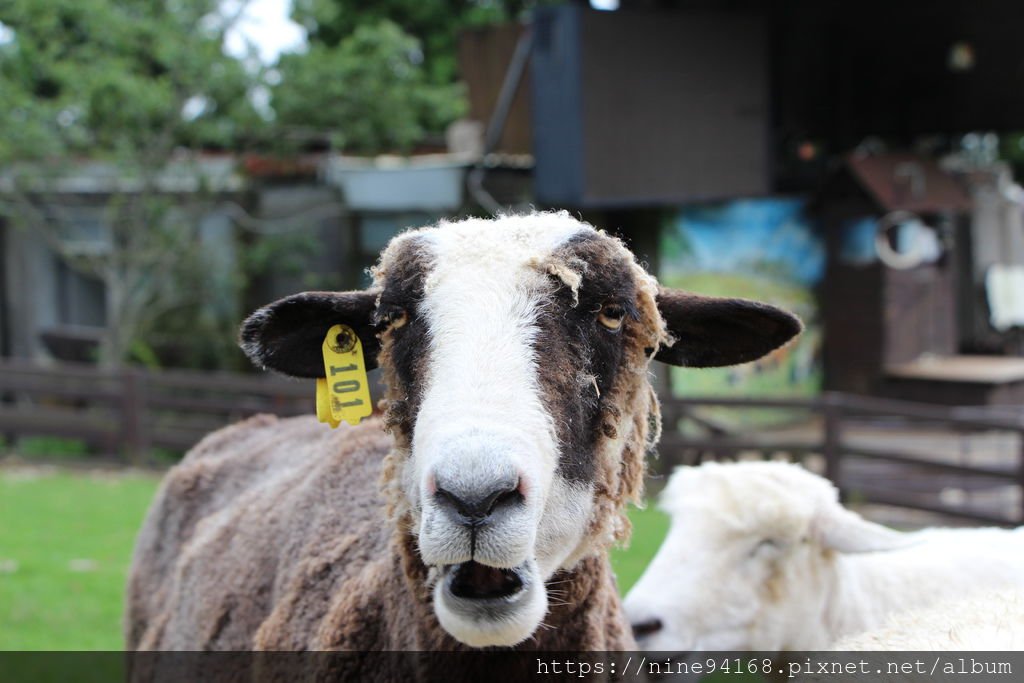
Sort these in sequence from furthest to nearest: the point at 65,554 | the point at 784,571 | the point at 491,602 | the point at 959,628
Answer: the point at 65,554, the point at 784,571, the point at 959,628, the point at 491,602

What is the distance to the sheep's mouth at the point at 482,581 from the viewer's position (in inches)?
82.7

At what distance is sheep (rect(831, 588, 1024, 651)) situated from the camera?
2527 millimetres

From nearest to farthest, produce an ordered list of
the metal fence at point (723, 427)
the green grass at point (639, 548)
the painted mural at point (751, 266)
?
the green grass at point (639, 548) < the metal fence at point (723, 427) < the painted mural at point (751, 266)

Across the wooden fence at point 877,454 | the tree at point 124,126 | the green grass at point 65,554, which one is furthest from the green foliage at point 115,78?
the wooden fence at point 877,454

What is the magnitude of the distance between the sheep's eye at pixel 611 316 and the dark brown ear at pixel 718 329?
0.93 ft

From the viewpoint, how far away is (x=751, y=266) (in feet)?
42.6

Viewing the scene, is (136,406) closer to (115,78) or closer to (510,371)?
(115,78)

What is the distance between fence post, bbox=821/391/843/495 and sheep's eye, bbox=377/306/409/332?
787cm

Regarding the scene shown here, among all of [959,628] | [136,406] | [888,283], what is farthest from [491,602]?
[888,283]

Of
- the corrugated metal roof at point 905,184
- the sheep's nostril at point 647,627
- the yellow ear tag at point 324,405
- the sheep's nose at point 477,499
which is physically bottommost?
the sheep's nostril at point 647,627

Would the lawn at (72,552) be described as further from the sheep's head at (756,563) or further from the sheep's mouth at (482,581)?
the sheep's mouth at (482,581)

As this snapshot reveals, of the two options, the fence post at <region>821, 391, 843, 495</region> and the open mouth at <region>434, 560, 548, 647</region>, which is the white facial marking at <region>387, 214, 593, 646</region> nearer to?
the open mouth at <region>434, 560, 548, 647</region>

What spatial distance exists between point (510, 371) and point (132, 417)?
11862 mm

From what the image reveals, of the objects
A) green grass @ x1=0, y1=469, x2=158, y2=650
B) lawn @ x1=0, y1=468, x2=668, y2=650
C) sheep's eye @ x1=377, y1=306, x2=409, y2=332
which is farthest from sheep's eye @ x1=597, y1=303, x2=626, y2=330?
green grass @ x1=0, y1=469, x2=158, y2=650
